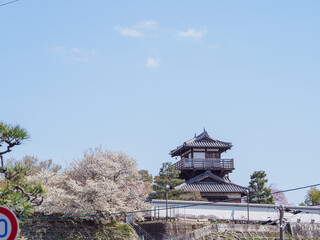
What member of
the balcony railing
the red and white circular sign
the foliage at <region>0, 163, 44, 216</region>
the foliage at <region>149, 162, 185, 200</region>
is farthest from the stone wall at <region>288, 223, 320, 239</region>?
the red and white circular sign

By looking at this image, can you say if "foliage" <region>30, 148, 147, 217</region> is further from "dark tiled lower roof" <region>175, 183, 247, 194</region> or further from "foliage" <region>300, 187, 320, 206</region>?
"foliage" <region>300, 187, 320, 206</region>

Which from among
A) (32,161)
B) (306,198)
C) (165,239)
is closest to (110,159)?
(165,239)

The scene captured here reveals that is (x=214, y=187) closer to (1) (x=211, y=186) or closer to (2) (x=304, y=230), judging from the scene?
(1) (x=211, y=186)

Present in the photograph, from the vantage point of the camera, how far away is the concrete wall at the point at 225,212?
2859 cm

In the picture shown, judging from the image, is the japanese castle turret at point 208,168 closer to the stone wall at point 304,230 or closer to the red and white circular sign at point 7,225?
the stone wall at point 304,230

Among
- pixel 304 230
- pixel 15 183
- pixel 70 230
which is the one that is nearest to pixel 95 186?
pixel 70 230

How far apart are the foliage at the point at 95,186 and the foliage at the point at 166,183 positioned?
6117 mm

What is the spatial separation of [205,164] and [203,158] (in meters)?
0.99

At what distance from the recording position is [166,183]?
111 ft

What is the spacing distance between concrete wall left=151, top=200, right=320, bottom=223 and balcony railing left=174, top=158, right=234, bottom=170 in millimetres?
11644

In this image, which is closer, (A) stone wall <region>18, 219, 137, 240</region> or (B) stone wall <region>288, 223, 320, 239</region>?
(A) stone wall <region>18, 219, 137, 240</region>

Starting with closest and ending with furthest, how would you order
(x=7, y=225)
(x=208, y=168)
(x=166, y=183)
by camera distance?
(x=7, y=225) < (x=166, y=183) < (x=208, y=168)

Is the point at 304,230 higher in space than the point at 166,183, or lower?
lower

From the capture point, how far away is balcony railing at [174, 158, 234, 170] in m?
41.7
